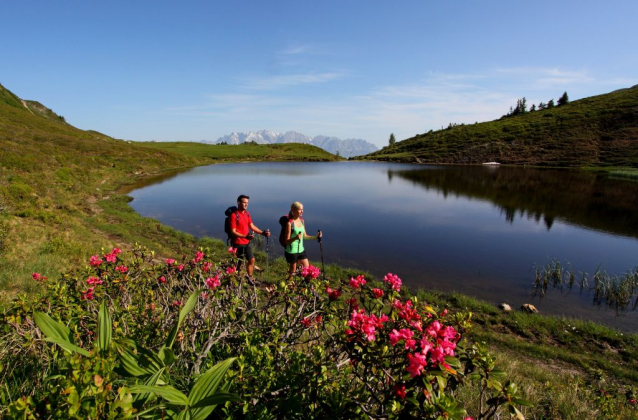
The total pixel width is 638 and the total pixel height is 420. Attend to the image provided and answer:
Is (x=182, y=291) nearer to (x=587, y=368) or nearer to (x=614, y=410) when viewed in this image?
(x=614, y=410)

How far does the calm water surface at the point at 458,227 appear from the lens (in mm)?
13766

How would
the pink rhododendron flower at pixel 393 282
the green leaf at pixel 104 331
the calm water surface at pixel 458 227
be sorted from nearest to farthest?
the green leaf at pixel 104 331, the pink rhododendron flower at pixel 393 282, the calm water surface at pixel 458 227

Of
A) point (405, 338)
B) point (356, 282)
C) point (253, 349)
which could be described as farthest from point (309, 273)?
point (405, 338)

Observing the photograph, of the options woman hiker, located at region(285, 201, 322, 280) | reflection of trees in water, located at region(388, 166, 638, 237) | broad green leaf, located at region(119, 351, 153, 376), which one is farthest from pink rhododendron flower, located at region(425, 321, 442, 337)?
reflection of trees in water, located at region(388, 166, 638, 237)

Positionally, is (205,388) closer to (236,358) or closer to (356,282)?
(236,358)

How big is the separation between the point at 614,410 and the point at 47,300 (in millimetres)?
8227

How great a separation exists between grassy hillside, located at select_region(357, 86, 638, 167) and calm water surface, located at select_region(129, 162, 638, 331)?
155 feet

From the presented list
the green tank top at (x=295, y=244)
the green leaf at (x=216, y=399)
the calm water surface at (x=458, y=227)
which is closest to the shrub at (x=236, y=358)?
the green leaf at (x=216, y=399)

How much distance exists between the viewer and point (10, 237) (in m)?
10.5

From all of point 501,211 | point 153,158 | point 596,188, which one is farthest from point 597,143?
point 153,158

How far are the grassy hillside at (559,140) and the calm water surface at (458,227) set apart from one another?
47.3 m

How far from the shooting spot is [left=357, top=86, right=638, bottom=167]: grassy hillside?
257 ft

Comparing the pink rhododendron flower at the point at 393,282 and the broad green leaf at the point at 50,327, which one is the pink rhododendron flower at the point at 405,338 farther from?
the broad green leaf at the point at 50,327

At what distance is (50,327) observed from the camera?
2279 millimetres
